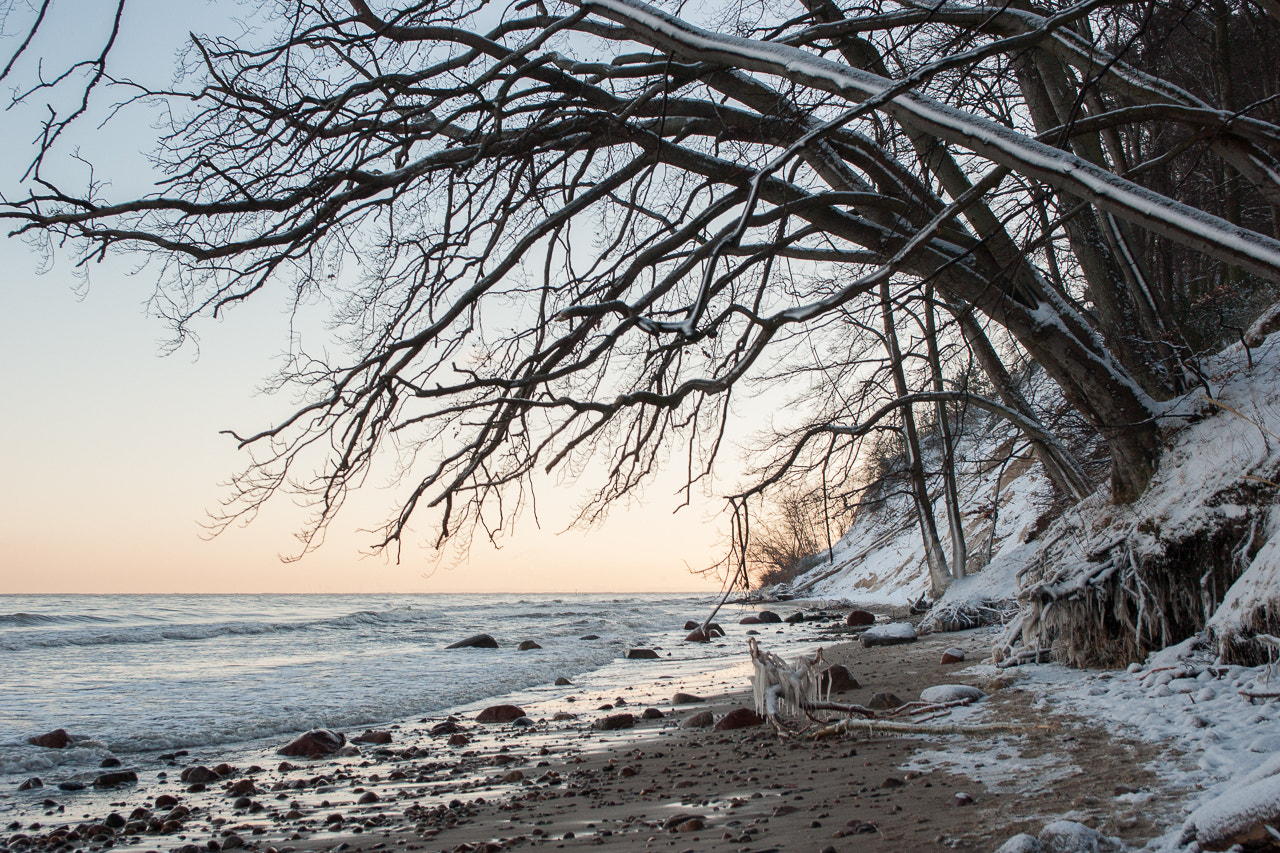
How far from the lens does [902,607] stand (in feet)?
80.3

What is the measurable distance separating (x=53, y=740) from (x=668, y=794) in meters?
5.68

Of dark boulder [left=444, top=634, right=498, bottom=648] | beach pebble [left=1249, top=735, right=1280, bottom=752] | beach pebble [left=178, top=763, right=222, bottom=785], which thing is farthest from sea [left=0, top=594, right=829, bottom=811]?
beach pebble [left=1249, top=735, right=1280, bottom=752]

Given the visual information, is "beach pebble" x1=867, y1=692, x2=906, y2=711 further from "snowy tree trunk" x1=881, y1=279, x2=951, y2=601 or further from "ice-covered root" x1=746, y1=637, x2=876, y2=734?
"snowy tree trunk" x1=881, y1=279, x2=951, y2=601

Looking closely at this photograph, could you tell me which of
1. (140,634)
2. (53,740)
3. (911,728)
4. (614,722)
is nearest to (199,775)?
(53,740)

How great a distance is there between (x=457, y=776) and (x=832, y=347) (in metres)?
9.61

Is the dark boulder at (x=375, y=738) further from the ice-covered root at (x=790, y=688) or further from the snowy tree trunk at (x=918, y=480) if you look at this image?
the snowy tree trunk at (x=918, y=480)

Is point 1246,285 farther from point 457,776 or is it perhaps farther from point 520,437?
point 457,776

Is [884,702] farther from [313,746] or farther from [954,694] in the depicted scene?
[313,746]

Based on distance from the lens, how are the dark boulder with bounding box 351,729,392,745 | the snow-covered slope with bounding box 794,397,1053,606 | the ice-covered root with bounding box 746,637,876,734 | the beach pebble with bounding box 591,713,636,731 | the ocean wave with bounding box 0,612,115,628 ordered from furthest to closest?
the ocean wave with bounding box 0,612,115,628 → the snow-covered slope with bounding box 794,397,1053,606 → the beach pebble with bounding box 591,713,636,731 → the dark boulder with bounding box 351,729,392,745 → the ice-covered root with bounding box 746,637,876,734

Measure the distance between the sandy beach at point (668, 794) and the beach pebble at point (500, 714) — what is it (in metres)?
1.10

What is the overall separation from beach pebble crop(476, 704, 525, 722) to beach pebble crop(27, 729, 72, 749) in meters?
3.47

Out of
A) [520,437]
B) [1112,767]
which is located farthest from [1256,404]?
[520,437]

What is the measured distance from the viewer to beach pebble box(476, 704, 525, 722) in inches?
301

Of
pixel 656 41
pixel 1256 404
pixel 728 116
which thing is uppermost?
pixel 728 116
